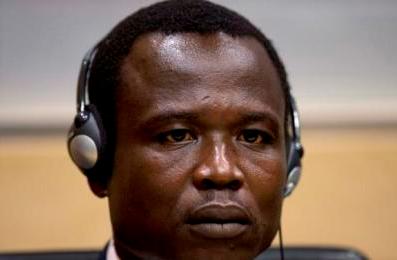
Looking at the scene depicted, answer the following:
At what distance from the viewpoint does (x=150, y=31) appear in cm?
84

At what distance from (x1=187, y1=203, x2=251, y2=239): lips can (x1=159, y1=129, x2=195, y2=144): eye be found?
0.23ft

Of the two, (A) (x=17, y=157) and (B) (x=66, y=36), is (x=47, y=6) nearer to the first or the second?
(B) (x=66, y=36)

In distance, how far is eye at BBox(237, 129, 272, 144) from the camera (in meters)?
0.81

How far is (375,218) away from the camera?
1.56 meters

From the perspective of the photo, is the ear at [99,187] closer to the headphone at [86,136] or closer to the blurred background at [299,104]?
the headphone at [86,136]

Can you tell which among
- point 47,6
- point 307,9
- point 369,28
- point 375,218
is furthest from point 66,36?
point 375,218

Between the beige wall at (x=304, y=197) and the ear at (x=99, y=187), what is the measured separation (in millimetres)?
594

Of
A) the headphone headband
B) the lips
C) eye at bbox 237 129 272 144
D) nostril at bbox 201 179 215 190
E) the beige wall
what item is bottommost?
the beige wall

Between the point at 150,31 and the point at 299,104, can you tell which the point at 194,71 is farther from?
the point at 299,104

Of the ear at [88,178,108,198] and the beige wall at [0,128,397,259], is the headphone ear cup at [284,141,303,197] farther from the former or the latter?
the beige wall at [0,128,397,259]

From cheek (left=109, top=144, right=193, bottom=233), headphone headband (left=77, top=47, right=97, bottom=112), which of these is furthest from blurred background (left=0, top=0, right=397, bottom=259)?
cheek (left=109, top=144, right=193, bottom=233)

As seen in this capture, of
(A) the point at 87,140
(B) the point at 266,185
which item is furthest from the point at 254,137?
(A) the point at 87,140

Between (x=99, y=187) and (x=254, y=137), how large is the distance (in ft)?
0.59

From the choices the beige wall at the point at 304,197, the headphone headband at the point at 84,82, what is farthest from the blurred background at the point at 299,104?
the headphone headband at the point at 84,82
